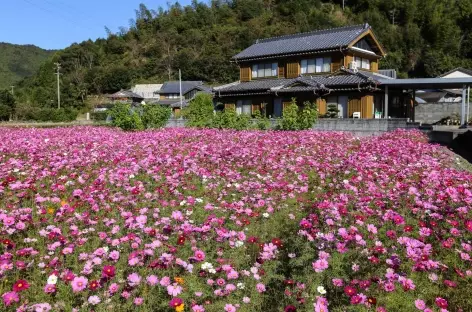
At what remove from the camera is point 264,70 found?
32.0 metres

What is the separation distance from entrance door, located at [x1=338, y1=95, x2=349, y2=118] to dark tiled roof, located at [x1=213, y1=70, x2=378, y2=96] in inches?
38.2

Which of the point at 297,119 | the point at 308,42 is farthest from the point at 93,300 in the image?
the point at 308,42

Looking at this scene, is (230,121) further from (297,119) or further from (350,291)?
(350,291)

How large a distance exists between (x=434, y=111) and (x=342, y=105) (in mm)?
14339

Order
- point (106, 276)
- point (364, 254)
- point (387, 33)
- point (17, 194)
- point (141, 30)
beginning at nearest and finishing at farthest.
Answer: point (106, 276) < point (364, 254) < point (17, 194) < point (387, 33) < point (141, 30)

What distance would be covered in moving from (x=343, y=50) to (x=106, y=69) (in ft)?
226

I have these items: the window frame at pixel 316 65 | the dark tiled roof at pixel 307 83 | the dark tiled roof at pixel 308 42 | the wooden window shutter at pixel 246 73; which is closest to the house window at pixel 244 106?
the dark tiled roof at pixel 307 83

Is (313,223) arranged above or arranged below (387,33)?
below

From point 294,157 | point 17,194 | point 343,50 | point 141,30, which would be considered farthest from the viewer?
point 141,30

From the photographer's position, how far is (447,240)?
375cm

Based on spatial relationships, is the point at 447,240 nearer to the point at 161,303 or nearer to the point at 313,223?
the point at 313,223

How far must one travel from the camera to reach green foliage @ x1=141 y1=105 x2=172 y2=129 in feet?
62.3

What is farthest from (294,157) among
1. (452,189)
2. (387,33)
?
(387,33)

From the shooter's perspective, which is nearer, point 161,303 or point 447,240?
point 161,303
